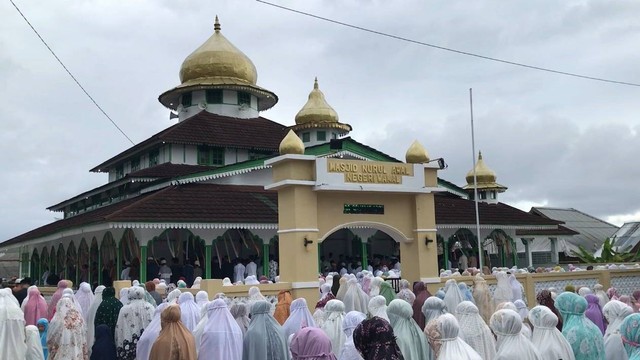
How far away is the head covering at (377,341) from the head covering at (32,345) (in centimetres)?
416

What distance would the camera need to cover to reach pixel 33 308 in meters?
9.88

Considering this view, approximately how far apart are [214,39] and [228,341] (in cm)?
2324

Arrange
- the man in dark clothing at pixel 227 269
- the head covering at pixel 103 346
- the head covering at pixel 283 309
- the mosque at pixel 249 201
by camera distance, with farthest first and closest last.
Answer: the man in dark clothing at pixel 227 269, the mosque at pixel 249 201, the head covering at pixel 283 309, the head covering at pixel 103 346

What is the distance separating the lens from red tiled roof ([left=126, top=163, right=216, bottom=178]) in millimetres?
21500

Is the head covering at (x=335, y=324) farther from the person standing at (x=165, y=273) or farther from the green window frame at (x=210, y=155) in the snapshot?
the green window frame at (x=210, y=155)

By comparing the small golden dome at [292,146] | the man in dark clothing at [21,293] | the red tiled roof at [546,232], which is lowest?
the man in dark clothing at [21,293]

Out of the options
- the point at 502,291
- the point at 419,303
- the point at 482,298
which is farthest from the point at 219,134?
the point at 419,303

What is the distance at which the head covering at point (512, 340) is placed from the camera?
16.4 ft

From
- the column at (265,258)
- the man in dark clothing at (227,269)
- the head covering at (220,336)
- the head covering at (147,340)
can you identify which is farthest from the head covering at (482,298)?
the man in dark clothing at (227,269)

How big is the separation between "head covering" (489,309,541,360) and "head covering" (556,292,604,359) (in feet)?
3.43

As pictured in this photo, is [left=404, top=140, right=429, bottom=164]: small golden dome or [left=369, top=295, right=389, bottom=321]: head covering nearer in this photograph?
[left=369, top=295, right=389, bottom=321]: head covering

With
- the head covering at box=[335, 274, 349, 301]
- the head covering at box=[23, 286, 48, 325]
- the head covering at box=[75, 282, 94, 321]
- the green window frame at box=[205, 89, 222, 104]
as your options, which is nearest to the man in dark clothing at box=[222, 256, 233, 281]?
the head covering at box=[335, 274, 349, 301]

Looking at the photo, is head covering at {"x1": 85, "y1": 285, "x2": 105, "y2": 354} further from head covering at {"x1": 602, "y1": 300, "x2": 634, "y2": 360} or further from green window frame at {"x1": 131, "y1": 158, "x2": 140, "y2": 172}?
green window frame at {"x1": 131, "y1": 158, "x2": 140, "y2": 172}

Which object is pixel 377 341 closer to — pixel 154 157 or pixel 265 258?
pixel 265 258
